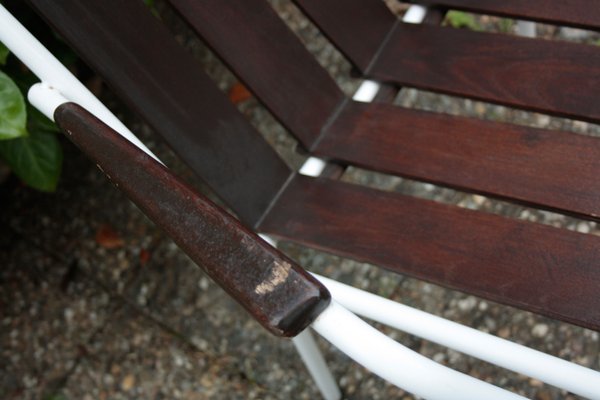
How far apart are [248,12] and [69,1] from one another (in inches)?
12.5

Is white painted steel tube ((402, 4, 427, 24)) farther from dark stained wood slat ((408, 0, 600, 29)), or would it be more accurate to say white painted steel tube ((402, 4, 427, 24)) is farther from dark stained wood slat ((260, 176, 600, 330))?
dark stained wood slat ((260, 176, 600, 330))

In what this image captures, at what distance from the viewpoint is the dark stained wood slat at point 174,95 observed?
1.12 meters

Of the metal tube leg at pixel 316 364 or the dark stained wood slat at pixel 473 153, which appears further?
the metal tube leg at pixel 316 364

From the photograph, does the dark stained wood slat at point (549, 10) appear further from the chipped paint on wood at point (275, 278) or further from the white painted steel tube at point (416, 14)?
the chipped paint on wood at point (275, 278)

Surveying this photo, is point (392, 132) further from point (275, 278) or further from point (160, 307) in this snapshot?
point (160, 307)

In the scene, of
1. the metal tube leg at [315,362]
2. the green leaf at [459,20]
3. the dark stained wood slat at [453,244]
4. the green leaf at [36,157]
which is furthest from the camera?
the green leaf at [459,20]

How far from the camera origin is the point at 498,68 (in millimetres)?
1311

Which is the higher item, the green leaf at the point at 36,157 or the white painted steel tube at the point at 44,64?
the white painted steel tube at the point at 44,64

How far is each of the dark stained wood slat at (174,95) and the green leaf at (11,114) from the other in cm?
13

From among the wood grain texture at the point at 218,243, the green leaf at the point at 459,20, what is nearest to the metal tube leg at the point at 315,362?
the wood grain texture at the point at 218,243

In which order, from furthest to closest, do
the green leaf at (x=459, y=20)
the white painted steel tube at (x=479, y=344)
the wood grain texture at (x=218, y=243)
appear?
the green leaf at (x=459, y=20)
the white painted steel tube at (x=479, y=344)
the wood grain texture at (x=218, y=243)

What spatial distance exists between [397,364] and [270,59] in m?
0.72

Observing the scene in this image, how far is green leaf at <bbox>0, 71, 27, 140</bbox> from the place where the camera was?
1.15m

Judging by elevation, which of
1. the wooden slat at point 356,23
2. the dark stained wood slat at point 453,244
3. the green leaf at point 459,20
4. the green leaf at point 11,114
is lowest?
the green leaf at point 459,20
